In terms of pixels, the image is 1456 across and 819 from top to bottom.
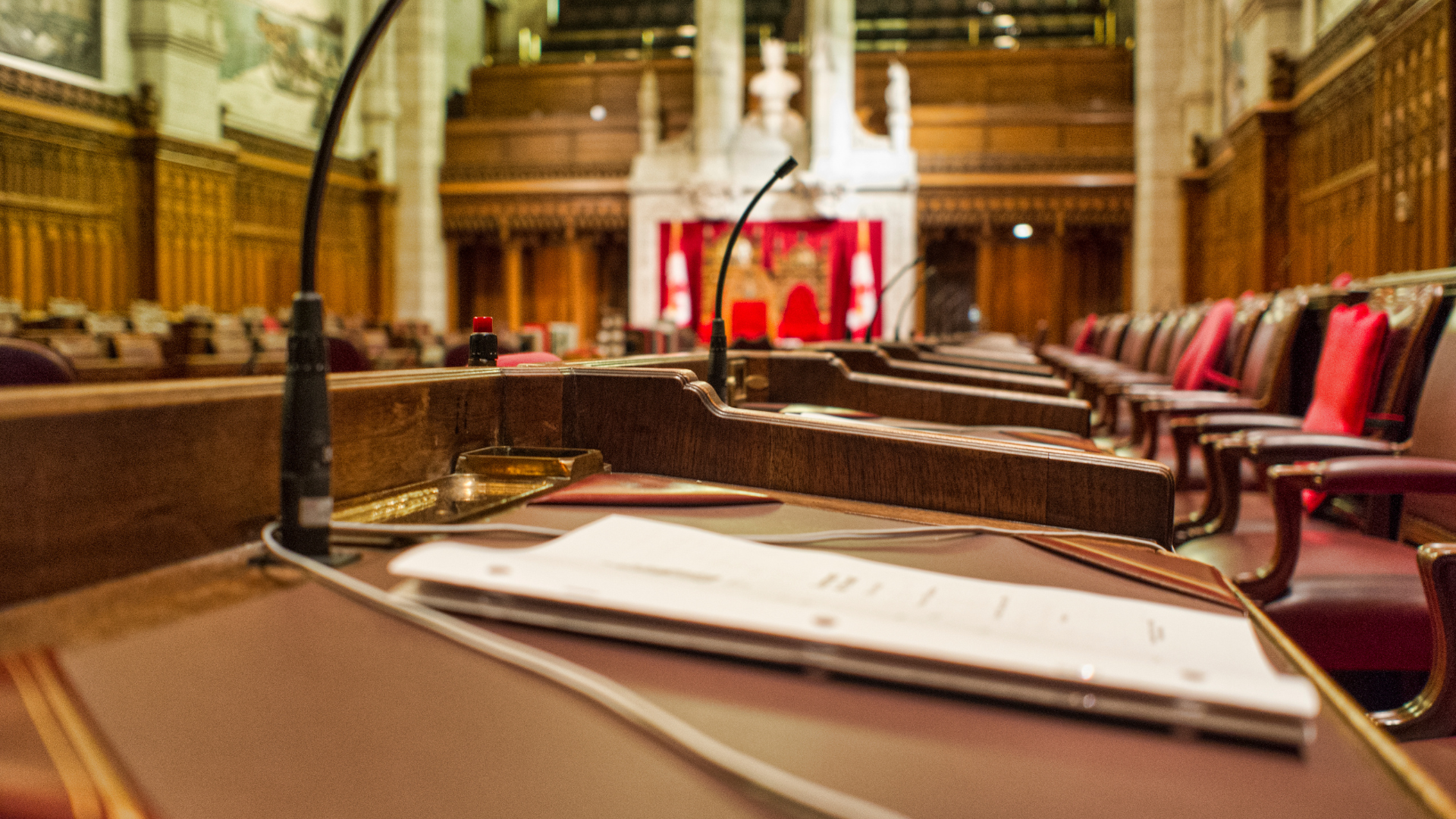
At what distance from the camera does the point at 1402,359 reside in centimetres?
207

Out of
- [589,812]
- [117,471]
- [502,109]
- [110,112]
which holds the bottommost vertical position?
[589,812]

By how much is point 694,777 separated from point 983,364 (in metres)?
3.55

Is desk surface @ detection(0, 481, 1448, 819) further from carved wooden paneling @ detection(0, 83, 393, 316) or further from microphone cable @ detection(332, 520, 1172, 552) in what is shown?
carved wooden paneling @ detection(0, 83, 393, 316)

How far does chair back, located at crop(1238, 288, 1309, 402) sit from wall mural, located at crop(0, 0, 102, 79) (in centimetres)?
1064

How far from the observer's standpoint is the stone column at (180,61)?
961 centimetres

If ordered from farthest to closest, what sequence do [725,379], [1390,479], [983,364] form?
[983,364]
[725,379]
[1390,479]

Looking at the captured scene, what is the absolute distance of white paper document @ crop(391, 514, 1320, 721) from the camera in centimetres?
49

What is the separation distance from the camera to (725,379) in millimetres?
1908

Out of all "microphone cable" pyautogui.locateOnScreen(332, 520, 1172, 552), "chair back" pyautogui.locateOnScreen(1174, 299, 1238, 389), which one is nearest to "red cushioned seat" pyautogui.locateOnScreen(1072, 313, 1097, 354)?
"chair back" pyautogui.locateOnScreen(1174, 299, 1238, 389)

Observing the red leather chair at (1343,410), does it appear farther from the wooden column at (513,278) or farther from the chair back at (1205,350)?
the wooden column at (513,278)

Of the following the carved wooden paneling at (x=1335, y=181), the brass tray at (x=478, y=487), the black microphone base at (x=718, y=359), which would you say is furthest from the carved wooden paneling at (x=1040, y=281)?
the brass tray at (x=478, y=487)

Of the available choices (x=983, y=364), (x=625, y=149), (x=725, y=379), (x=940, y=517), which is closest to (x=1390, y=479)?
(x=940, y=517)

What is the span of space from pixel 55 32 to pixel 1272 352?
10.9 meters

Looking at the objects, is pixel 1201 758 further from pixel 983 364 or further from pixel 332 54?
pixel 332 54
